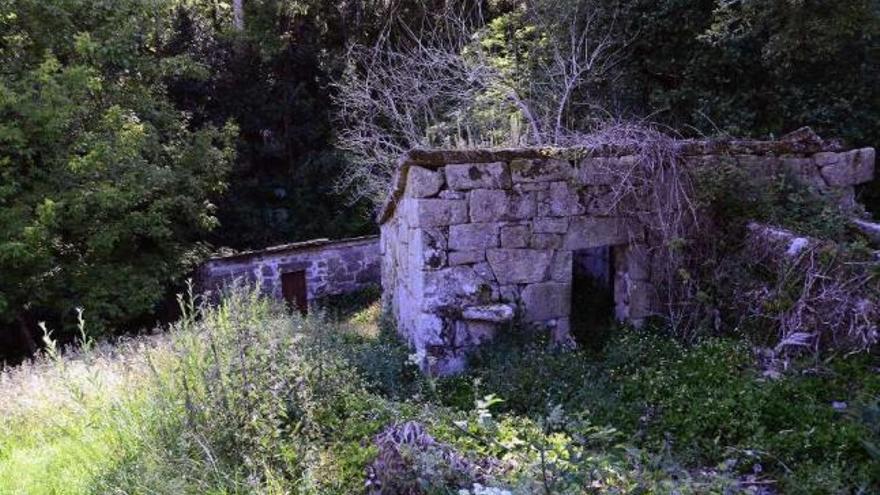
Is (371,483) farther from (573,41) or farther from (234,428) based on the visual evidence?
(573,41)

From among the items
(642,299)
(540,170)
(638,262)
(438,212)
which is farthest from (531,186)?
(642,299)

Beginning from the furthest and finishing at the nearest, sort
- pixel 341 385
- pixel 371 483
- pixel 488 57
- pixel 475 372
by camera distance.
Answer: pixel 488 57 → pixel 475 372 → pixel 341 385 → pixel 371 483

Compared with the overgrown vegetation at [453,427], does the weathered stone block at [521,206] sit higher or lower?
higher

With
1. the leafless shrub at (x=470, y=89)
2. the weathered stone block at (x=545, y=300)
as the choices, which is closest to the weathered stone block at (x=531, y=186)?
the weathered stone block at (x=545, y=300)

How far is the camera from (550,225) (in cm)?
568

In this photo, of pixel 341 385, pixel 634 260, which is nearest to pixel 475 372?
pixel 341 385

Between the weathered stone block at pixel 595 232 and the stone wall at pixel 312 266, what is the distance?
288 inches

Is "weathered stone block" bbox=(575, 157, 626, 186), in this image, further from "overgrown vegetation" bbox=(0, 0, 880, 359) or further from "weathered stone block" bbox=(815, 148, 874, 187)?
"weathered stone block" bbox=(815, 148, 874, 187)

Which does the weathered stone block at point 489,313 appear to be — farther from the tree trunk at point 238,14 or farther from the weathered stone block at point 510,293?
the tree trunk at point 238,14

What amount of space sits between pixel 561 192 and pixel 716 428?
2.42 m

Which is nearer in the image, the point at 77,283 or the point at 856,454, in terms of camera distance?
the point at 856,454

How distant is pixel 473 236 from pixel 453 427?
213 cm

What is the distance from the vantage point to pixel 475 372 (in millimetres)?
5367

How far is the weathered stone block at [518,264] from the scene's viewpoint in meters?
5.64
